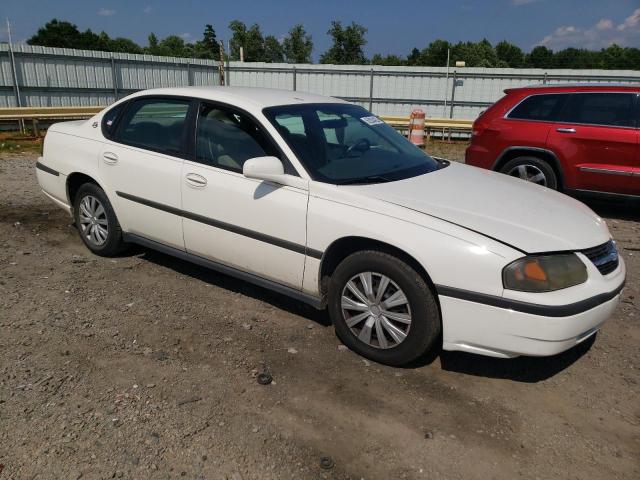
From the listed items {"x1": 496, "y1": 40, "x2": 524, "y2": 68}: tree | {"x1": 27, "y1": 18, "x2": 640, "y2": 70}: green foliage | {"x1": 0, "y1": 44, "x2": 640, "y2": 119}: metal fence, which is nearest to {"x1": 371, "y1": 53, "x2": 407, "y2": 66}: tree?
{"x1": 27, "y1": 18, "x2": 640, "y2": 70}: green foliage

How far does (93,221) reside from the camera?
5.11m

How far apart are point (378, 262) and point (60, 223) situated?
179 inches

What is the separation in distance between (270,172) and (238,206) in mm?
A: 415

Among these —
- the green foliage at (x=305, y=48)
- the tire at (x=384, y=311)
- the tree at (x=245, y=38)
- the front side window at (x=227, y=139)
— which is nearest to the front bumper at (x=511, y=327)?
the tire at (x=384, y=311)

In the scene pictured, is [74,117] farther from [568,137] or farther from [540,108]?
[568,137]

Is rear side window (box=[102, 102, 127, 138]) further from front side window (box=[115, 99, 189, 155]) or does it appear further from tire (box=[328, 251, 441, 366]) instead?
tire (box=[328, 251, 441, 366])

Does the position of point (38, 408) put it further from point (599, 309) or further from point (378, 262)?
point (599, 309)

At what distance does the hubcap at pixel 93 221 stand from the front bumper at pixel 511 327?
3.33m

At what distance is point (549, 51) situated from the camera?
74562 mm

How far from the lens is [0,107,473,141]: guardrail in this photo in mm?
13688

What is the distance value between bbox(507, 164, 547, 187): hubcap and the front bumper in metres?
4.35

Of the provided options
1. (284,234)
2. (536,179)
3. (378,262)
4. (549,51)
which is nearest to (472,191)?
(378,262)

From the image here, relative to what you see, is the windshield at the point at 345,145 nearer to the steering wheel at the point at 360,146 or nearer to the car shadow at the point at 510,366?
the steering wheel at the point at 360,146

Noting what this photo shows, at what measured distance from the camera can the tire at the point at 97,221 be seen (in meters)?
4.91
